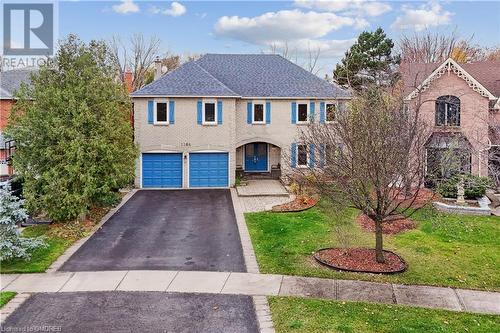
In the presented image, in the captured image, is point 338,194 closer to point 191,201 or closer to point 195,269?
point 195,269

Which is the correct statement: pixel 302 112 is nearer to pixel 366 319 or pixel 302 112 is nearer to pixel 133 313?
pixel 366 319

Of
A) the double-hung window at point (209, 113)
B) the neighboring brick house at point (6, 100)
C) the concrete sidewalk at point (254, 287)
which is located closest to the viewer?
the concrete sidewalk at point (254, 287)

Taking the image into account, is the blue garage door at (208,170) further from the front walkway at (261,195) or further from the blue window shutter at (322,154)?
the blue window shutter at (322,154)

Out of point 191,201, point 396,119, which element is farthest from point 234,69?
point 396,119

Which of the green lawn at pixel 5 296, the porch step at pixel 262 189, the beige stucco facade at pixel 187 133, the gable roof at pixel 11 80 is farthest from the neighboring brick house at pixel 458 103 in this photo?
the gable roof at pixel 11 80

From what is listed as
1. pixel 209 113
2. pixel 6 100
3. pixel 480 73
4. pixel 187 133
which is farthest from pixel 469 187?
pixel 6 100

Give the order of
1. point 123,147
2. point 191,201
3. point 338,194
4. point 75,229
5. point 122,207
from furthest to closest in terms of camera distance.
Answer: point 191,201 → point 122,207 → point 123,147 → point 75,229 → point 338,194

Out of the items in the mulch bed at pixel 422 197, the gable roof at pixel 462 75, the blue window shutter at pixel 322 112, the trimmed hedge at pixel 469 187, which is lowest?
the mulch bed at pixel 422 197
